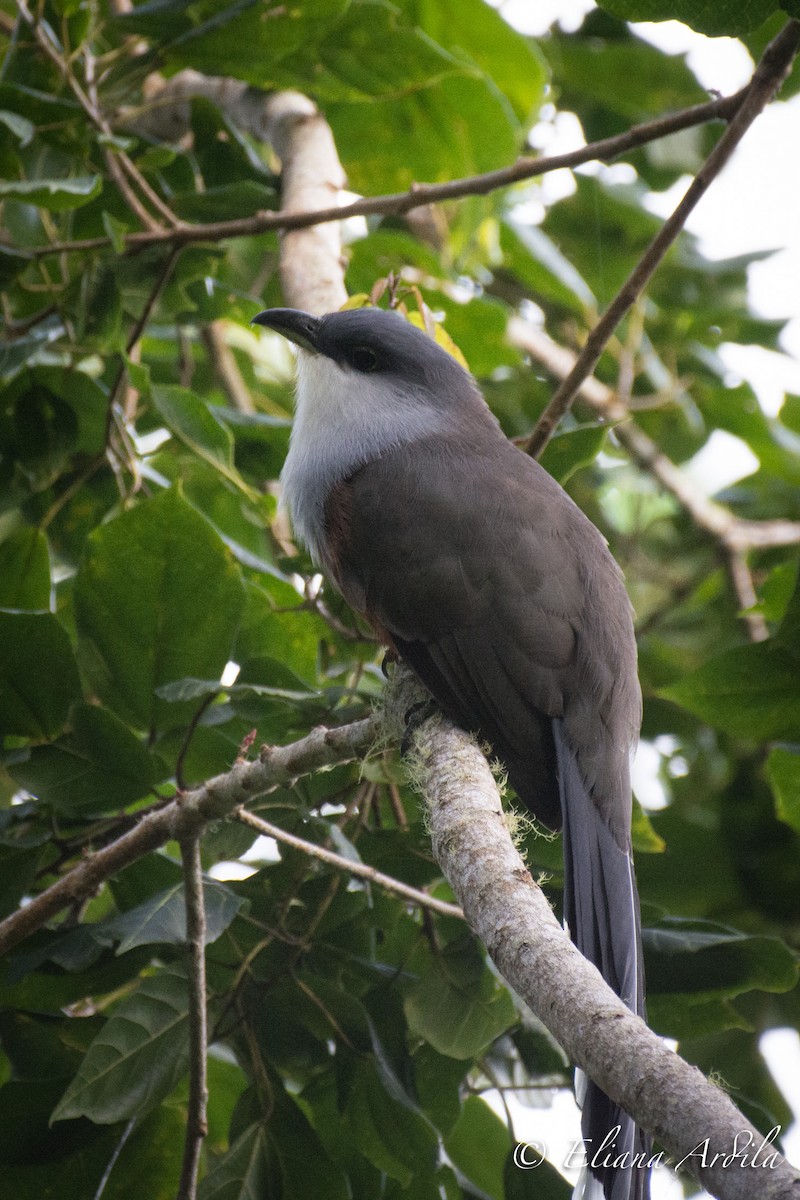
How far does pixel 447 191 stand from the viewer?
128 inches

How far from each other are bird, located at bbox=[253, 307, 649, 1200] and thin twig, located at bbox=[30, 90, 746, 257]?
0.31m

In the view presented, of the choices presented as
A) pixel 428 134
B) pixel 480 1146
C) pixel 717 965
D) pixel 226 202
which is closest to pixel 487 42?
pixel 428 134

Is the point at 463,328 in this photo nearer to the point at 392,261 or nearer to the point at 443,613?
the point at 392,261

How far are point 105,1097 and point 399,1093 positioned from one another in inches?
24.5

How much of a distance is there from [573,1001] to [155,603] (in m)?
1.77

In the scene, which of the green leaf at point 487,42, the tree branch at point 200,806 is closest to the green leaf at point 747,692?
the tree branch at point 200,806

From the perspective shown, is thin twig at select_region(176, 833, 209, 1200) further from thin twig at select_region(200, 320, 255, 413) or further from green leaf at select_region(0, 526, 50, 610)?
thin twig at select_region(200, 320, 255, 413)

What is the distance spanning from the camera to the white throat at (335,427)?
11.4 feet

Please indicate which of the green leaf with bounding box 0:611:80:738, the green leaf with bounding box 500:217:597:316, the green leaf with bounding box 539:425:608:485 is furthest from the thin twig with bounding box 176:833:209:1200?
the green leaf with bounding box 500:217:597:316

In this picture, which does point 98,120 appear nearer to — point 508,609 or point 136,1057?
point 508,609

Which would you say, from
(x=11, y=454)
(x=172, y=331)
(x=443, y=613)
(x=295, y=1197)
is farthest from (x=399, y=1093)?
(x=172, y=331)

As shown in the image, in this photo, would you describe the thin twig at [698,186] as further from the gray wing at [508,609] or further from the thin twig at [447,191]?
the gray wing at [508,609]

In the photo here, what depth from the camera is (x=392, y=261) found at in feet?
14.1

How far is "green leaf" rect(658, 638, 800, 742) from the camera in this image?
317cm
